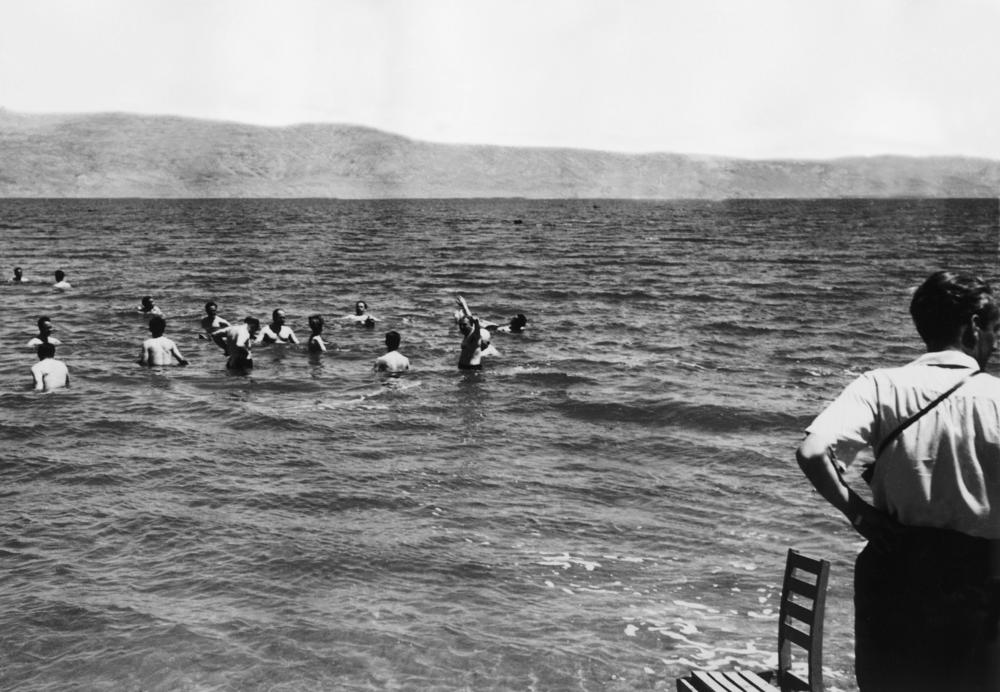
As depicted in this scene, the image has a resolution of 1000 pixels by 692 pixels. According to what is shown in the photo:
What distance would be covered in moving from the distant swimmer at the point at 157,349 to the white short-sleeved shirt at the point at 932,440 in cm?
1886

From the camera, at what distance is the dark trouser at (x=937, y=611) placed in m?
3.32

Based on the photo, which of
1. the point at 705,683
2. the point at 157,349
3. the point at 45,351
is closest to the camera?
the point at 705,683

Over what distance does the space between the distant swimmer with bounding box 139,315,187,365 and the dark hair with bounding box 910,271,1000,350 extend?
18.8 m

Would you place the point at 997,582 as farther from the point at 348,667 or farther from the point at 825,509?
the point at 825,509

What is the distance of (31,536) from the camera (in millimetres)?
9531

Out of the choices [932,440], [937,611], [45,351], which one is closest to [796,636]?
[937,611]

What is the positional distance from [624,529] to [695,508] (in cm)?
122

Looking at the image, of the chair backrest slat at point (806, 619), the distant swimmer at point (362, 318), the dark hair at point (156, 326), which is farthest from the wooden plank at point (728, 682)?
the distant swimmer at point (362, 318)

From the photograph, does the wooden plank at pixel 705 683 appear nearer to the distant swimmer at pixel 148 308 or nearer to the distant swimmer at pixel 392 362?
the distant swimmer at pixel 392 362

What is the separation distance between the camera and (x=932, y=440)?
3.31m

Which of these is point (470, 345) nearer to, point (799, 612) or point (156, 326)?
point (156, 326)

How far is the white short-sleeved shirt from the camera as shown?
3285mm

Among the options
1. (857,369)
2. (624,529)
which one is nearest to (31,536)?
(624,529)

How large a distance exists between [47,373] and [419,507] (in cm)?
1023
